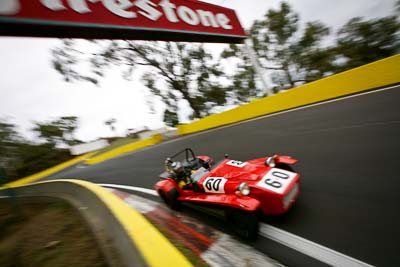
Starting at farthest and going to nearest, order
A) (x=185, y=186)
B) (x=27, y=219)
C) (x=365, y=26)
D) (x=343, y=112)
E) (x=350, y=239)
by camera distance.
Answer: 1. (x=365, y=26)
2. (x=27, y=219)
3. (x=343, y=112)
4. (x=185, y=186)
5. (x=350, y=239)

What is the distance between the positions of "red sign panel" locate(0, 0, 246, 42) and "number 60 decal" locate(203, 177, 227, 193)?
7.48 m

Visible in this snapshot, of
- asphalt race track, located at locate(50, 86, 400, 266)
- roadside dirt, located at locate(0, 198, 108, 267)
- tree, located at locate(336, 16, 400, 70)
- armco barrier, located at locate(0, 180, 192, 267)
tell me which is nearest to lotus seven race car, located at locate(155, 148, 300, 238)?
asphalt race track, located at locate(50, 86, 400, 266)

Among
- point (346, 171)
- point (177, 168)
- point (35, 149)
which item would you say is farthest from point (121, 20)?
point (35, 149)

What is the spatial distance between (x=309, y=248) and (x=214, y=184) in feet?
4.98

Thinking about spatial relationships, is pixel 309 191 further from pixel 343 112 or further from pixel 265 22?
pixel 265 22

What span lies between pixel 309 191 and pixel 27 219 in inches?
284

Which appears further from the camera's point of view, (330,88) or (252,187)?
(330,88)

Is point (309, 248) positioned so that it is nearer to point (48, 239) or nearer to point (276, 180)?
point (276, 180)

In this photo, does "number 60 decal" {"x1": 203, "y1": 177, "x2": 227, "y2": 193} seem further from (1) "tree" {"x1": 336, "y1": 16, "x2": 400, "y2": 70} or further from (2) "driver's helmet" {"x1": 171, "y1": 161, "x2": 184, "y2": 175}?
(1) "tree" {"x1": 336, "y1": 16, "x2": 400, "y2": 70}

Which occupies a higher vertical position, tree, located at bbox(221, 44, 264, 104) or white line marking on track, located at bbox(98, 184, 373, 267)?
tree, located at bbox(221, 44, 264, 104)

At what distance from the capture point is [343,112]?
620 centimetres

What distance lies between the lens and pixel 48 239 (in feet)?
15.3

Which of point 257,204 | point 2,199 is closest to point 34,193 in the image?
point 2,199

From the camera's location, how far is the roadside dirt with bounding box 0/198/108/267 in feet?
11.7
